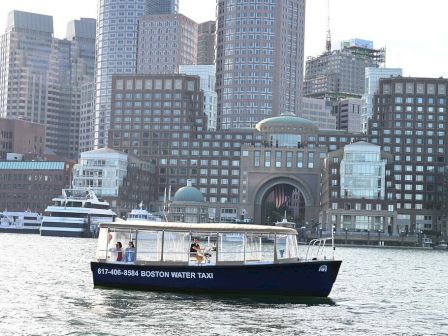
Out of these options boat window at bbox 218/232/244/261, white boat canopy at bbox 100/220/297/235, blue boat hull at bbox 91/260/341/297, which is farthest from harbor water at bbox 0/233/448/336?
white boat canopy at bbox 100/220/297/235

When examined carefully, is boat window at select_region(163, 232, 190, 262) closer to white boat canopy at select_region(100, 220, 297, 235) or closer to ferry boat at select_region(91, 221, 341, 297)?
ferry boat at select_region(91, 221, 341, 297)

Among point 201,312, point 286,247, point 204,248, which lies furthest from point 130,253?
point 201,312

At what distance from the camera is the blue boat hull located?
5716cm

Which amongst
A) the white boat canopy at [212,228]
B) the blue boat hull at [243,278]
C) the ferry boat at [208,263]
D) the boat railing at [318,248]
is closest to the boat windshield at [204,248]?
the ferry boat at [208,263]

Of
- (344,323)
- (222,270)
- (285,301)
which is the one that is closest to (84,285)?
(222,270)

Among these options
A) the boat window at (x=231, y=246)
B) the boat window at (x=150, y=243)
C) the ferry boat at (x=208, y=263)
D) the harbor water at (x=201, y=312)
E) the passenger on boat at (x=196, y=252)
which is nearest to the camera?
the harbor water at (x=201, y=312)

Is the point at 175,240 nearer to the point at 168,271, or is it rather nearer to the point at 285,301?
the point at 168,271

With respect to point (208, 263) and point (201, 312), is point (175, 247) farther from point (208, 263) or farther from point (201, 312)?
point (201, 312)

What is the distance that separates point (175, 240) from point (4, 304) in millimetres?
12575

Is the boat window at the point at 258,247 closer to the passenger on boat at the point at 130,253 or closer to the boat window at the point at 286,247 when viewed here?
the boat window at the point at 286,247

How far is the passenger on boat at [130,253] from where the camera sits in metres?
59.6

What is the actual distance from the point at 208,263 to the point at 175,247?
2.42 m

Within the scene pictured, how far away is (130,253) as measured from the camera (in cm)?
5962

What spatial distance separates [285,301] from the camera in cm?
5616
